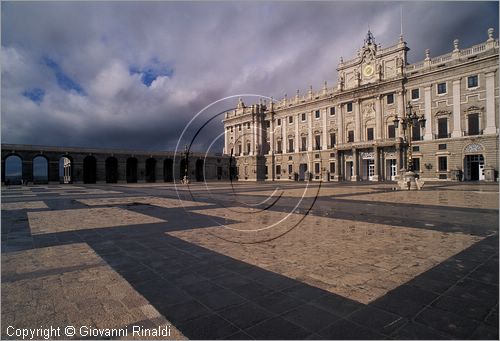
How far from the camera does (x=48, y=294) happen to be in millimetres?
3834

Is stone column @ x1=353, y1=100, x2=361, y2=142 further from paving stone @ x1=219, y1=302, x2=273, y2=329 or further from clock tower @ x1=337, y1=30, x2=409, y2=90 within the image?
paving stone @ x1=219, y1=302, x2=273, y2=329

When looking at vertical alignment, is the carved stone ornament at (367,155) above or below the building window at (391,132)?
below

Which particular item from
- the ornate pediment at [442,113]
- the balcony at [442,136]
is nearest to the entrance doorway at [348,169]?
the balcony at [442,136]

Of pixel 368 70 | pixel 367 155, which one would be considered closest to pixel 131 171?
pixel 367 155

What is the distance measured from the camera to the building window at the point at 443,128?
39.7 m

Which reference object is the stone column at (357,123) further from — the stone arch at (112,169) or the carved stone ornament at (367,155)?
the stone arch at (112,169)

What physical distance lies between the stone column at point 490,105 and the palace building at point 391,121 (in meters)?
0.10

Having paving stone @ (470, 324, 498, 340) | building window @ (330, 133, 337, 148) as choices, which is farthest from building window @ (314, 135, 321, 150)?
paving stone @ (470, 324, 498, 340)

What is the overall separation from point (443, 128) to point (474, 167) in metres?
6.76

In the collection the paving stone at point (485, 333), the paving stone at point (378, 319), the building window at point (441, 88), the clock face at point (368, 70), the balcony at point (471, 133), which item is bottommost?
the paving stone at point (485, 333)

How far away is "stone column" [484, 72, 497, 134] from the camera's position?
34875 millimetres

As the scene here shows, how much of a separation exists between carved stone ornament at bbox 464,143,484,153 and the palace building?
108 mm

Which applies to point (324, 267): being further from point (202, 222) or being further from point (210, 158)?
point (210, 158)

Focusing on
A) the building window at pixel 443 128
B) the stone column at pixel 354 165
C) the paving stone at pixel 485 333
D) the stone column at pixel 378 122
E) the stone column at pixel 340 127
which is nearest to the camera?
the paving stone at pixel 485 333
